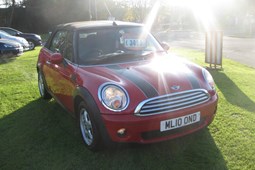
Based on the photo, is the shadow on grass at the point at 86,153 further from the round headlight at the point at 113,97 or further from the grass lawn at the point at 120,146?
the round headlight at the point at 113,97

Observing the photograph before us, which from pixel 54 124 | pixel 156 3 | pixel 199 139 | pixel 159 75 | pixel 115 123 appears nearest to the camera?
pixel 115 123

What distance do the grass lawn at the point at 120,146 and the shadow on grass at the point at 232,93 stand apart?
17mm

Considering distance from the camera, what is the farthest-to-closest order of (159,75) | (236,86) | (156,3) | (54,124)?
1. (156,3)
2. (236,86)
3. (54,124)
4. (159,75)

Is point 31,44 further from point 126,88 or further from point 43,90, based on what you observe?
point 126,88

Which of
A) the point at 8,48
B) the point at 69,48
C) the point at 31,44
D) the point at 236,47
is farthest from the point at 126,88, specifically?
the point at 31,44

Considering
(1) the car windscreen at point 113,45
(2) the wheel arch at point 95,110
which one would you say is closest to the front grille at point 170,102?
(2) the wheel arch at point 95,110

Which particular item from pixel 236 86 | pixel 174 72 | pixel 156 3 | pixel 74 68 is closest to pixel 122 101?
pixel 174 72

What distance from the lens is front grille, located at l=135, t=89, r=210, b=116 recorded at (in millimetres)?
3107

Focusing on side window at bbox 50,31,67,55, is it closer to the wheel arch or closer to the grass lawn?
the grass lawn

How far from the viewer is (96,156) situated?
11.6ft

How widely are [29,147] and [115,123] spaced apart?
1.46 m

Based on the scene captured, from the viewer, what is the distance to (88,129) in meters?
3.70

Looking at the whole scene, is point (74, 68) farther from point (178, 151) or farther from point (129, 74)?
point (178, 151)

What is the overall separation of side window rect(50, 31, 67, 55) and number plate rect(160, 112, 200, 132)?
2303 mm
